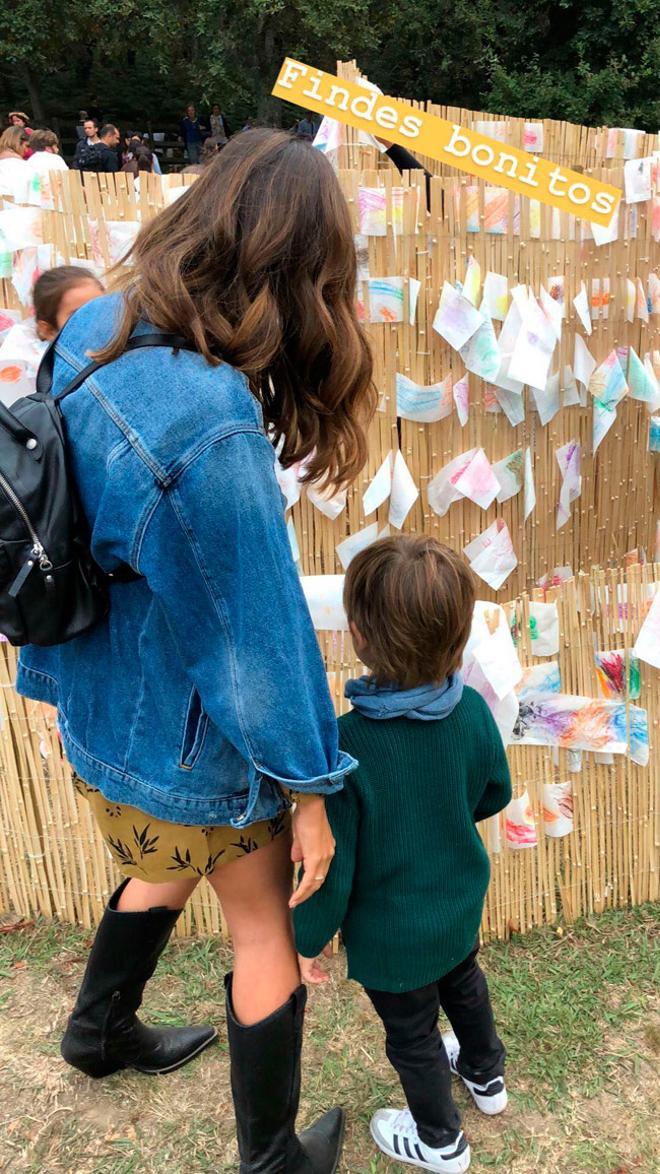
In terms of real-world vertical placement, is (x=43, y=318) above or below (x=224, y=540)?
above

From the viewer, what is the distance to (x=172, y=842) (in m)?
1.37

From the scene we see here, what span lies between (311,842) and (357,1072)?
963 millimetres

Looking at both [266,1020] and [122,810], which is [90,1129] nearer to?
[266,1020]

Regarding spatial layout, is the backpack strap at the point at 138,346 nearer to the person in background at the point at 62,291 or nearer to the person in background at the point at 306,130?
the person in background at the point at 306,130

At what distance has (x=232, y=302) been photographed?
3.92 ft

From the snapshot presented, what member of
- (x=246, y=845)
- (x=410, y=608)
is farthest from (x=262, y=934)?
(x=410, y=608)

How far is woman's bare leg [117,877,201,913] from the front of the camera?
5.69 ft

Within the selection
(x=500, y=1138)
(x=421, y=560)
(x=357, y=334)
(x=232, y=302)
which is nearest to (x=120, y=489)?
(x=232, y=302)

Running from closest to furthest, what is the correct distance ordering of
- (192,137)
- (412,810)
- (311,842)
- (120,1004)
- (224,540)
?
(224,540) < (311,842) < (412,810) < (120,1004) < (192,137)

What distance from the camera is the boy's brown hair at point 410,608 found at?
4.70ft

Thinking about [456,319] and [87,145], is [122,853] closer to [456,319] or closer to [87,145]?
[456,319]

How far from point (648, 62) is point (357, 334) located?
1893 cm

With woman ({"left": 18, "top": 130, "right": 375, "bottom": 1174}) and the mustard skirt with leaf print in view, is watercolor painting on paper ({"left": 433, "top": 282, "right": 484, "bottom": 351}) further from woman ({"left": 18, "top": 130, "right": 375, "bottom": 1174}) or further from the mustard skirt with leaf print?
the mustard skirt with leaf print

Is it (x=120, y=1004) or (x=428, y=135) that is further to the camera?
(x=428, y=135)
